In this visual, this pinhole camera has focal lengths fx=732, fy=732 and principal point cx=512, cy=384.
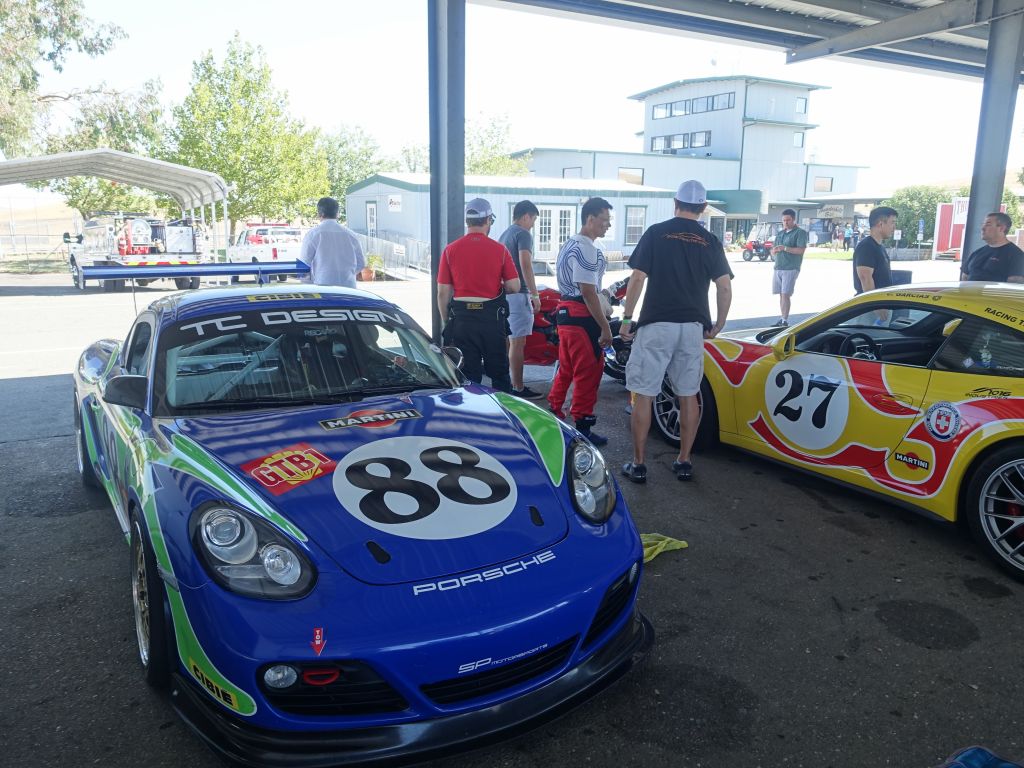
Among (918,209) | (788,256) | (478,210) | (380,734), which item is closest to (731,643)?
(380,734)

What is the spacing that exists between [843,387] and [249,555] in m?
3.36

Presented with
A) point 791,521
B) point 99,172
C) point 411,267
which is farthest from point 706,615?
point 411,267

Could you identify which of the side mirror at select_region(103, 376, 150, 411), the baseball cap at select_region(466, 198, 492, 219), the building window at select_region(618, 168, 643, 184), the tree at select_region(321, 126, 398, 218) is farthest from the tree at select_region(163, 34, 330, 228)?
the side mirror at select_region(103, 376, 150, 411)

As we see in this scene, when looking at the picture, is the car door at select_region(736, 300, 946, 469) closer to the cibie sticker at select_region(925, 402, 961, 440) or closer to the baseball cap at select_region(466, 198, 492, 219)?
the cibie sticker at select_region(925, 402, 961, 440)

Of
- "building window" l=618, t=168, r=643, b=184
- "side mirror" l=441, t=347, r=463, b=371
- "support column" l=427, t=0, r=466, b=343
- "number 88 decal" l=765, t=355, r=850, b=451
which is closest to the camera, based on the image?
"side mirror" l=441, t=347, r=463, b=371

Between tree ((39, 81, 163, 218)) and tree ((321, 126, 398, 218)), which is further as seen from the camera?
tree ((321, 126, 398, 218))

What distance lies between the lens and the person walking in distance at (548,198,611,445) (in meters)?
4.98

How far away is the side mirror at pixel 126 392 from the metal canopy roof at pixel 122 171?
16773 mm

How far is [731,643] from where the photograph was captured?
2820 mm

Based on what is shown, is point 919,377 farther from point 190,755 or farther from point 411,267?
point 411,267

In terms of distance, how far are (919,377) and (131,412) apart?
378 centimetres

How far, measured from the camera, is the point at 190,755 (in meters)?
2.19

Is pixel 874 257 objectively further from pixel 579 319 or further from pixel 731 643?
pixel 731 643

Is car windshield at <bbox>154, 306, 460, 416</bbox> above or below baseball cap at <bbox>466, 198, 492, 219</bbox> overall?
below
